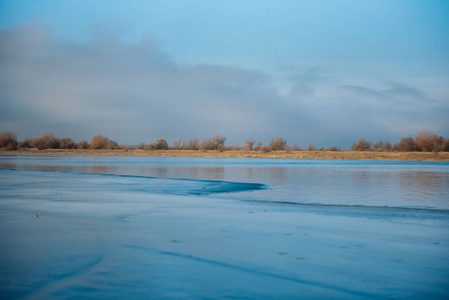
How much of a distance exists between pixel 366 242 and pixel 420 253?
794mm

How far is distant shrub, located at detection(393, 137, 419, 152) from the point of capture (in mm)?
68400

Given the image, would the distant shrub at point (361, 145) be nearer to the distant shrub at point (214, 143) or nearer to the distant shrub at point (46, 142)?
the distant shrub at point (214, 143)

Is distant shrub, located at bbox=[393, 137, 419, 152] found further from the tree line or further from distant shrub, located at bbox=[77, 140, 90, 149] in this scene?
distant shrub, located at bbox=[77, 140, 90, 149]

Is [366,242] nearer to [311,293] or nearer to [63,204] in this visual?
[311,293]

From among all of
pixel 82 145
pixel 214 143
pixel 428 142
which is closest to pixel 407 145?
pixel 428 142

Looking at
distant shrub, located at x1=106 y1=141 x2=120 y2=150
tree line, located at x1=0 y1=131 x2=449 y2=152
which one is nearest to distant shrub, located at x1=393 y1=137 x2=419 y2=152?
tree line, located at x1=0 y1=131 x2=449 y2=152

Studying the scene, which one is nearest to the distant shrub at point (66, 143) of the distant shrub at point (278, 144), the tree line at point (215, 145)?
the tree line at point (215, 145)

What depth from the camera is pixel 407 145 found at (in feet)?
226

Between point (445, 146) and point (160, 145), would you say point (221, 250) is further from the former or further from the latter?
point (160, 145)

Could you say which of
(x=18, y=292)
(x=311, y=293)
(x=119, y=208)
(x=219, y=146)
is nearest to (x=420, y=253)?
(x=311, y=293)

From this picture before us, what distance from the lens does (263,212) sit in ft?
29.6

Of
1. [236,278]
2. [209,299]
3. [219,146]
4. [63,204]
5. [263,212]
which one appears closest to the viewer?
[209,299]

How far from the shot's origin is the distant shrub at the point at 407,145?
68.4m

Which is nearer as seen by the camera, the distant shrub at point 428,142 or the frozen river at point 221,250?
the frozen river at point 221,250
